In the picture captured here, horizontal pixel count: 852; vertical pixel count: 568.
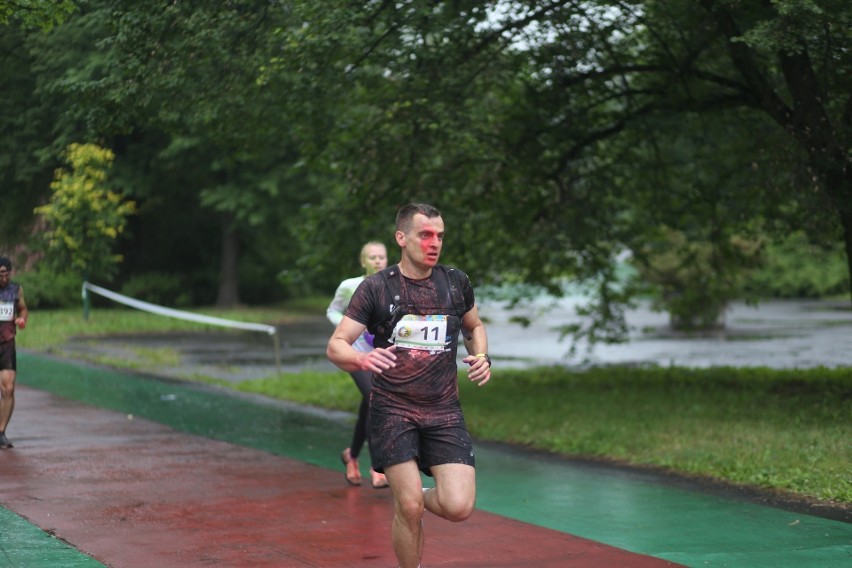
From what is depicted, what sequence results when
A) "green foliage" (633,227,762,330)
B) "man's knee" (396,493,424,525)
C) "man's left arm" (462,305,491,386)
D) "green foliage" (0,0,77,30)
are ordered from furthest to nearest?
"green foliage" (633,227,762,330) < "green foliage" (0,0,77,30) < "man's left arm" (462,305,491,386) < "man's knee" (396,493,424,525)

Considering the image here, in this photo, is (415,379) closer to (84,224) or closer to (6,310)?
(6,310)

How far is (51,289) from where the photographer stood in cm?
3198

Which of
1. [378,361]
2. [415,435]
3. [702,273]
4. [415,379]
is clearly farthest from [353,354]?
[702,273]

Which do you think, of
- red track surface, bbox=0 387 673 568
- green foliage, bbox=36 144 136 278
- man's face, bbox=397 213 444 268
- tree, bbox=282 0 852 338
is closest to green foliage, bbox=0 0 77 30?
tree, bbox=282 0 852 338

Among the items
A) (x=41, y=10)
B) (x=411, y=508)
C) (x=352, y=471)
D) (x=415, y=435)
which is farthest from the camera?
(x=41, y=10)

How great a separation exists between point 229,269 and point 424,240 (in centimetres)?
3322

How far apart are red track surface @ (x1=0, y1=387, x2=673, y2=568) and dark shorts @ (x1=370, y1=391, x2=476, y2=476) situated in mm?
1115

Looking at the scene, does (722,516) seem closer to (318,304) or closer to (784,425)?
(784,425)

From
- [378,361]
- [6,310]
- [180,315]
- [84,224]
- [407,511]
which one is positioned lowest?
[407,511]

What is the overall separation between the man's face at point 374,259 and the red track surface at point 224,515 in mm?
1770

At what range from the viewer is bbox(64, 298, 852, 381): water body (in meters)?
20.4

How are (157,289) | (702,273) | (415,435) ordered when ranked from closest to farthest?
(415,435) < (702,273) < (157,289)

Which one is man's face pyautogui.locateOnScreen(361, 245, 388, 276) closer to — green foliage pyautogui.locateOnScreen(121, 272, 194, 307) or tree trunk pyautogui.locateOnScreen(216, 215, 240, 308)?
green foliage pyautogui.locateOnScreen(121, 272, 194, 307)

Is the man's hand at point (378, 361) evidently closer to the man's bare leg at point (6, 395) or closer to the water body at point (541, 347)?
the man's bare leg at point (6, 395)
